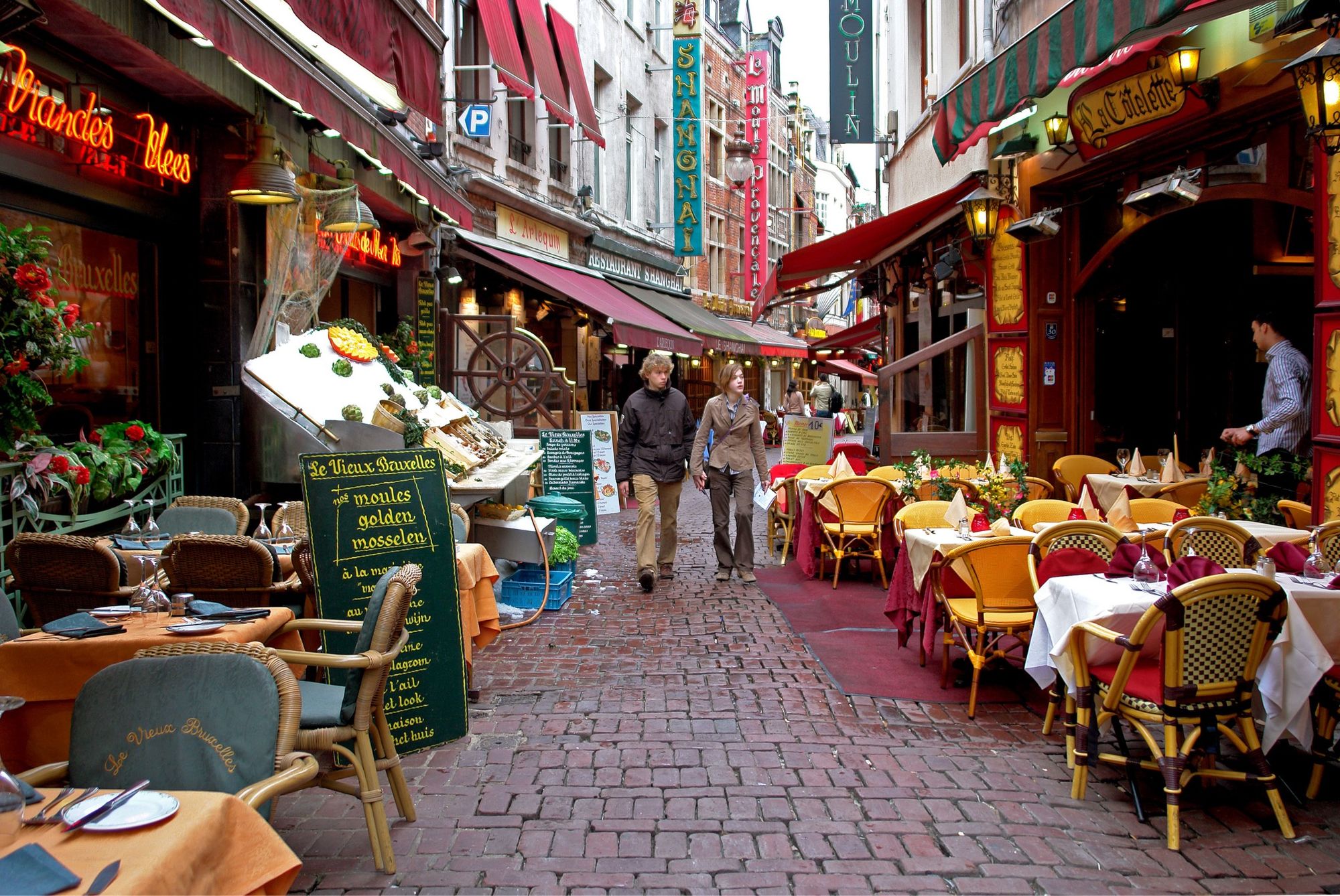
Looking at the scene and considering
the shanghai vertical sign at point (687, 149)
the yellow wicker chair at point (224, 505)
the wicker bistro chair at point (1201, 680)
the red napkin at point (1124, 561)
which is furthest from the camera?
the shanghai vertical sign at point (687, 149)

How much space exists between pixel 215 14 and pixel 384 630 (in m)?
3.66

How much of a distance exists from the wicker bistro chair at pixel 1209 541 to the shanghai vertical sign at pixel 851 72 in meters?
12.8

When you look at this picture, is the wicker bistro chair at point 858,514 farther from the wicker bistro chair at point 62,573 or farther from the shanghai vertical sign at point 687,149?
the shanghai vertical sign at point 687,149

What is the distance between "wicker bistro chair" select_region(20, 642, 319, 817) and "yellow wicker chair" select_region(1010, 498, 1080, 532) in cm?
480

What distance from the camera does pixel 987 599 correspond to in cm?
541

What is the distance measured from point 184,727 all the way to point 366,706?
99 cm

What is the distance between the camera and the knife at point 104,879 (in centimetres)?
177

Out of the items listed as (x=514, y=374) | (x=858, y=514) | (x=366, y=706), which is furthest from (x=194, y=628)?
(x=514, y=374)

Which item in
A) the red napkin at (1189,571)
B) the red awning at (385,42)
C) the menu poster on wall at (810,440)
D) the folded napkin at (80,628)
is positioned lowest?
the folded napkin at (80,628)

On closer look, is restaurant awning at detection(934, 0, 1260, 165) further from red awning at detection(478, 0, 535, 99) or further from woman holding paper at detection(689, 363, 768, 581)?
red awning at detection(478, 0, 535, 99)

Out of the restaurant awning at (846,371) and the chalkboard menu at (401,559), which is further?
the restaurant awning at (846,371)

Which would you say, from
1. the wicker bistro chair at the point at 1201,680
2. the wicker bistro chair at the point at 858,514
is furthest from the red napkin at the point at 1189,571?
the wicker bistro chair at the point at 858,514

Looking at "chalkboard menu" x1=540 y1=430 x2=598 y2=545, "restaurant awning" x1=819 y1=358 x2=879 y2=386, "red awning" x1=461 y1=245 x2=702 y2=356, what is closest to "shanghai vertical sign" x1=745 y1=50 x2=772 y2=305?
"restaurant awning" x1=819 y1=358 x2=879 y2=386

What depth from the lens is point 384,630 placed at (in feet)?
11.3
